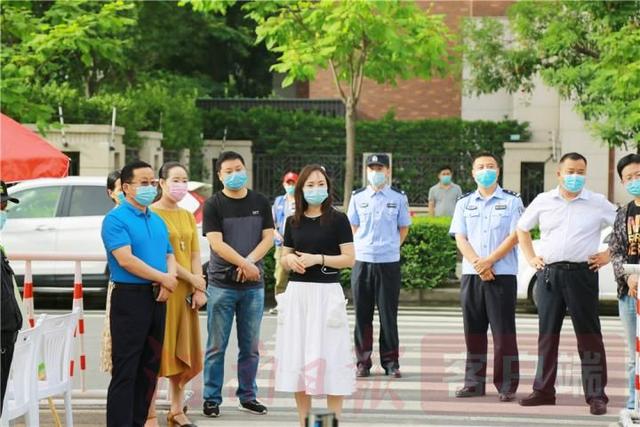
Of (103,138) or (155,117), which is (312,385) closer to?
(103,138)

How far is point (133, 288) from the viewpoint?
828cm

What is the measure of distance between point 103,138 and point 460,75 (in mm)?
10157

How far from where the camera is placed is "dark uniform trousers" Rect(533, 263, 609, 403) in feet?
32.8

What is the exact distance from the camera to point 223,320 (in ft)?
32.0

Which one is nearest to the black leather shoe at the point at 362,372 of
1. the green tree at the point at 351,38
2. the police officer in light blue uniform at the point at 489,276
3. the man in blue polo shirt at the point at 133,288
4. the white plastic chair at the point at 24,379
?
the police officer in light blue uniform at the point at 489,276

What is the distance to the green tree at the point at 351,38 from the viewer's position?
22047mm

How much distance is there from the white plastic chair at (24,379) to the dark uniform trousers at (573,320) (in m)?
4.45

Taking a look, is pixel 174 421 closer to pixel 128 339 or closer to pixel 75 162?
pixel 128 339

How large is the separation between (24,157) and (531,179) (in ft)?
73.3

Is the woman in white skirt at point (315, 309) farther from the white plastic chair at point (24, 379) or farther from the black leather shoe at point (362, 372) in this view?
the black leather shoe at point (362, 372)

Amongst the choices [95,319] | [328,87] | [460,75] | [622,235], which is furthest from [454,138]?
[622,235]

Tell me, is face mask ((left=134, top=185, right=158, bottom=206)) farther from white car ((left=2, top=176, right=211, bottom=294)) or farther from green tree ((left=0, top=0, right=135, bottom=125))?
green tree ((left=0, top=0, right=135, bottom=125))

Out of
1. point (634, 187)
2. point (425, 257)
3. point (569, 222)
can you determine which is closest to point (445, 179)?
point (425, 257)

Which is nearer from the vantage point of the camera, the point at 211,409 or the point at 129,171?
the point at 129,171
